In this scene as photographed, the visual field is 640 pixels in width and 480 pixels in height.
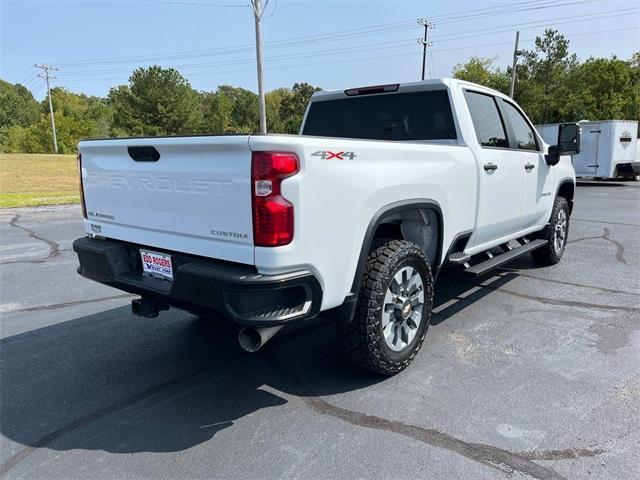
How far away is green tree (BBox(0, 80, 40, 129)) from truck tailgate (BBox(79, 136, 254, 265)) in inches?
3662

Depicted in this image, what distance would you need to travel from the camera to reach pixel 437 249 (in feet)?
12.4

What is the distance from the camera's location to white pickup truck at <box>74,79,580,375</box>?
2477mm

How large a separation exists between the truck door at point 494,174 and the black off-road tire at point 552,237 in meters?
1.30

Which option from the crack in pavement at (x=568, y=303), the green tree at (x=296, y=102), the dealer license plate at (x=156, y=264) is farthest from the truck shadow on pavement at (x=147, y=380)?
the green tree at (x=296, y=102)

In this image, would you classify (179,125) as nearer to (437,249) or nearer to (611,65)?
(611,65)

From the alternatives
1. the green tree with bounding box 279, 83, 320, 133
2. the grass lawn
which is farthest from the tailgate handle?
the green tree with bounding box 279, 83, 320, 133

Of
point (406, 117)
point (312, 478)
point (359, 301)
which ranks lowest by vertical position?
point (312, 478)

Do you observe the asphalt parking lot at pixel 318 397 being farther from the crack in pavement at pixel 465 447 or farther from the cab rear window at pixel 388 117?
the cab rear window at pixel 388 117

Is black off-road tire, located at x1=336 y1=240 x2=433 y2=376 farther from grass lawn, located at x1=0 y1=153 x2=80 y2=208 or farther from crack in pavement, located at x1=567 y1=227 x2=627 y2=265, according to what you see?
grass lawn, located at x1=0 y1=153 x2=80 y2=208

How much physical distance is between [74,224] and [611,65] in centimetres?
4313

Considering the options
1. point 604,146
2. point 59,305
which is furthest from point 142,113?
point 59,305

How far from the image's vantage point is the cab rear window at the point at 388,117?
4.20m

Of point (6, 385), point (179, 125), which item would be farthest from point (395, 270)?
point (179, 125)

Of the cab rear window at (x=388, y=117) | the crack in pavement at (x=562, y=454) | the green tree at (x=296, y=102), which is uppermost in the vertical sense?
the green tree at (x=296, y=102)
